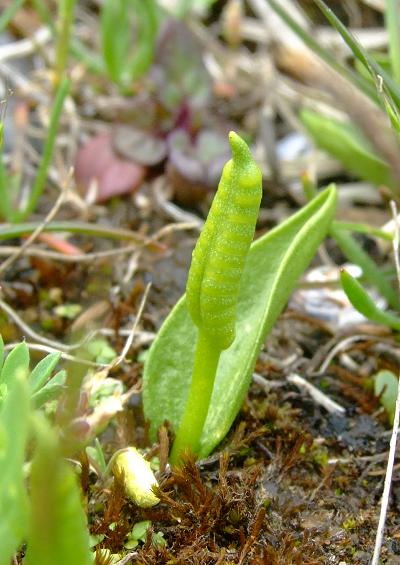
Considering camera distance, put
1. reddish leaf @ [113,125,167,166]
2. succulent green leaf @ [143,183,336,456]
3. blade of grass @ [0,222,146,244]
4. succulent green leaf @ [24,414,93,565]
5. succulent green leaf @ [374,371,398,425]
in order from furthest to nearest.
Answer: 1. reddish leaf @ [113,125,167,166]
2. blade of grass @ [0,222,146,244]
3. succulent green leaf @ [374,371,398,425]
4. succulent green leaf @ [143,183,336,456]
5. succulent green leaf @ [24,414,93,565]

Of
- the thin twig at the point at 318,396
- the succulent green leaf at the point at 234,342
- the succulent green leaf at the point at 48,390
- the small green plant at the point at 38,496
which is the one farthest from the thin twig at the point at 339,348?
the small green plant at the point at 38,496

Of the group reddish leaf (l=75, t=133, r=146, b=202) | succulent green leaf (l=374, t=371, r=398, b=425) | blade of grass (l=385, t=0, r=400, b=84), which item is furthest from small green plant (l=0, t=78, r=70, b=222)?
succulent green leaf (l=374, t=371, r=398, b=425)

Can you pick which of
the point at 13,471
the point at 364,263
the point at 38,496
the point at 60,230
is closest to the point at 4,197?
the point at 60,230

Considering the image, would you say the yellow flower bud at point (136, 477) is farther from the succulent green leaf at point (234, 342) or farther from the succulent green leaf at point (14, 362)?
the succulent green leaf at point (14, 362)

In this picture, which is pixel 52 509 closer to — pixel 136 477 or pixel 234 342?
pixel 136 477

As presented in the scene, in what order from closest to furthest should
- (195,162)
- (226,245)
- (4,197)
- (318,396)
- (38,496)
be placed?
(38,496), (226,245), (318,396), (4,197), (195,162)

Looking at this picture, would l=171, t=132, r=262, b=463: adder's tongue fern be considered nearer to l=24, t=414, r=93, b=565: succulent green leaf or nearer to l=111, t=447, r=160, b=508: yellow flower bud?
l=111, t=447, r=160, b=508: yellow flower bud
